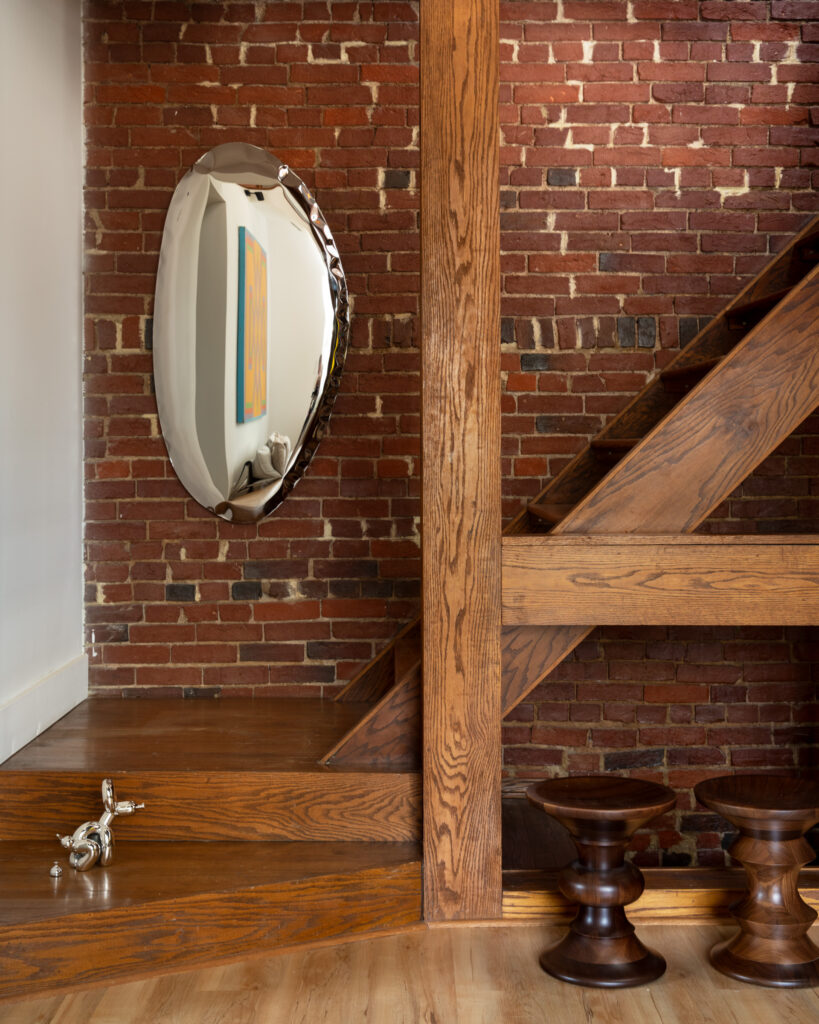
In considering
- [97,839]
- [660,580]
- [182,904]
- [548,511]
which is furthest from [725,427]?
[97,839]

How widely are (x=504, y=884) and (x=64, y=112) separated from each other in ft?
9.45

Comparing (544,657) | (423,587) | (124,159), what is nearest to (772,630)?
(544,657)

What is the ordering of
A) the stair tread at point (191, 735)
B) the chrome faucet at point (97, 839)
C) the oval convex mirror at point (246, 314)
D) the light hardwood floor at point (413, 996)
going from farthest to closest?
1. the oval convex mirror at point (246, 314)
2. the stair tread at point (191, 735)
3. the chrome faucet at point (97, 839)
4. the light hardwood floor at point (413, 996)

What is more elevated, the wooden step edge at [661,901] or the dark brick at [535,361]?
the dark brick at [535,361]

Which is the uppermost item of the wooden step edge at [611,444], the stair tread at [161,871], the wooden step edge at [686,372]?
the wooden step edge at [686,372]

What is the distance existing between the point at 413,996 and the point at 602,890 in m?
0.51

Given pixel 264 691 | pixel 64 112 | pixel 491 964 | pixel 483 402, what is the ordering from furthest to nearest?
1. pixel 264 691
2. pixel 64 112
3. pixel 483 402
4. pixel 491 964

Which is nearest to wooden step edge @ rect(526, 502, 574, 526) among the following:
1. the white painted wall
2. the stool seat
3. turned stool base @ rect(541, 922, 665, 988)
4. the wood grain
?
the wood grain

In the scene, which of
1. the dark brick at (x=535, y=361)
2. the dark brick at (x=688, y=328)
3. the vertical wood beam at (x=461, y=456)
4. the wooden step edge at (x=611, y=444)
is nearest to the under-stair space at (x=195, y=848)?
the vertical wood beam at (x=461, y=456)

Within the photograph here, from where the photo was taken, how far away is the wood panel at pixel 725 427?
2643mm

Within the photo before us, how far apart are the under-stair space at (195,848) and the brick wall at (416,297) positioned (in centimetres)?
57

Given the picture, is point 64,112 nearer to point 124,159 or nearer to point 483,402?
point 124,159

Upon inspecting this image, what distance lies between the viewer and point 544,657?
2.81 metres

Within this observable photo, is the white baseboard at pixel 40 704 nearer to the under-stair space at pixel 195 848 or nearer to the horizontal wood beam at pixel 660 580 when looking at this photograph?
the under-stair space at pixel 195 848
